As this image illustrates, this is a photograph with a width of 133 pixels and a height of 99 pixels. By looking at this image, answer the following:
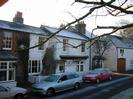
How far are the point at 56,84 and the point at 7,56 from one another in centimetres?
643

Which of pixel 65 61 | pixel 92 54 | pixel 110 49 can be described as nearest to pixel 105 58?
pixel 110 49

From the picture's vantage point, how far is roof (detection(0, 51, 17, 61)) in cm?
2748

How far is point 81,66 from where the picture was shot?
140 feet

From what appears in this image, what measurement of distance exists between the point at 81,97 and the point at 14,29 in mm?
10998

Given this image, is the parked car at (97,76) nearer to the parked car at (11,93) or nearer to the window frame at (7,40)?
the window frame at (7,40)

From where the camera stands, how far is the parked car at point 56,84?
2417cm

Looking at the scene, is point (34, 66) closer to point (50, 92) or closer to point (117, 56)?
point (50, 92)

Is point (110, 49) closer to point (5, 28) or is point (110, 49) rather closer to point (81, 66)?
point (81, 66)

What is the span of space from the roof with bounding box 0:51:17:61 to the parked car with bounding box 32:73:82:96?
15.1ft

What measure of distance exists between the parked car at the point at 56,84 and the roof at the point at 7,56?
459 centimetres

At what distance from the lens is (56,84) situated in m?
25.0

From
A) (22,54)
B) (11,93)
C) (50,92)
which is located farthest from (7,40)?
(11,93)

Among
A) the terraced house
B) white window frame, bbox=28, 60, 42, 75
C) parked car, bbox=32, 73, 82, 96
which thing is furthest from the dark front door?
parked car, bbox=32, 73, 82, 96

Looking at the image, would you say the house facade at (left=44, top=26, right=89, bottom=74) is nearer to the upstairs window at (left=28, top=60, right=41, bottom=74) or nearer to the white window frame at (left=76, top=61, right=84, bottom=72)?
the white window frame at (left=76, top=61, right=84, bottom=72)
